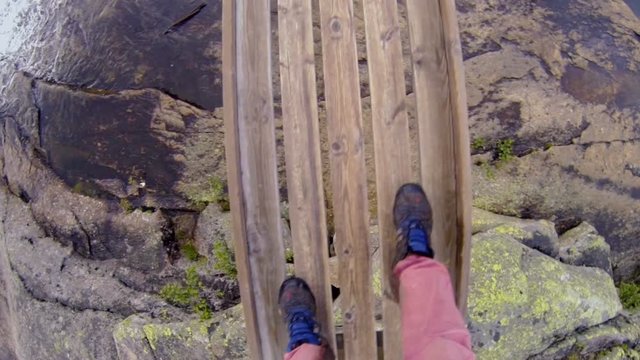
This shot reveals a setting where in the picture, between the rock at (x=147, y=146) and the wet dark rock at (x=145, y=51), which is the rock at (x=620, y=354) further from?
the wet dark rock at (x=145, y=51)

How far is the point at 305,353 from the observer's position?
3029 millimetres

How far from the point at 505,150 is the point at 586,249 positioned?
968 mm

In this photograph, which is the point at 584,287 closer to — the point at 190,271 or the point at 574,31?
the point at 574,31

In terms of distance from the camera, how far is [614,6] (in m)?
4.41

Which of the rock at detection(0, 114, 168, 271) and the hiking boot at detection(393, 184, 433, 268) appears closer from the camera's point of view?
the hiking boot at detection(393, 184, 433, 268)

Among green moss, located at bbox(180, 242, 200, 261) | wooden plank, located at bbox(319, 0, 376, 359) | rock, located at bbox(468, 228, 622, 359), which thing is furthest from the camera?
green moss, located at bbox(180, 242, 200, 261)

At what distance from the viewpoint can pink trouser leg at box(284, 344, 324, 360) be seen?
3.02 metres

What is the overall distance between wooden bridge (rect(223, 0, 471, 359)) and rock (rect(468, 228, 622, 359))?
1.11 feet

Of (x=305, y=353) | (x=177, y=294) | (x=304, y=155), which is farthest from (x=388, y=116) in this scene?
(x=177, y=294)

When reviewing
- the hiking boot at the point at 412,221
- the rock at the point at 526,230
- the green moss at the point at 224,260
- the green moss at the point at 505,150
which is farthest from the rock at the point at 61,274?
the green moss at the point at 505,150

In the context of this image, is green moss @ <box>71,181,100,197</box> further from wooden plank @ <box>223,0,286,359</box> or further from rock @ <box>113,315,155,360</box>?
wooden plank @ <box>223,0,286,359</box>

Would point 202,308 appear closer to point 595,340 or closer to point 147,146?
point 147,146

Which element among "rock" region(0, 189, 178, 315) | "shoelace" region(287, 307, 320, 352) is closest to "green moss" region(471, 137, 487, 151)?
"shoelace" region(287, 307, 320, 352)

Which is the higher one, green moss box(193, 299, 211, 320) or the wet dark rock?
the wet dark rock
